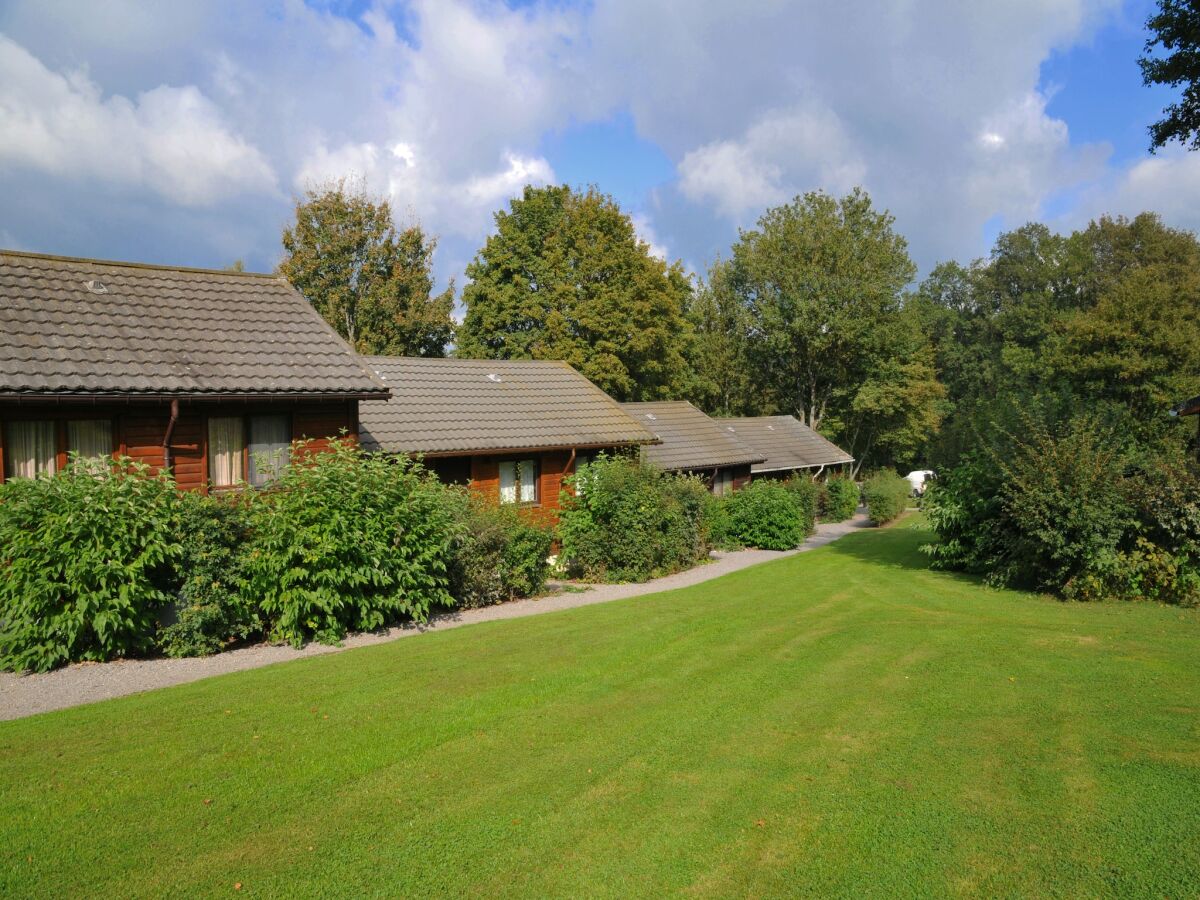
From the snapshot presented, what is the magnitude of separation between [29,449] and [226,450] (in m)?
2.94

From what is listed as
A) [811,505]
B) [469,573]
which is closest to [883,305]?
[811,505]

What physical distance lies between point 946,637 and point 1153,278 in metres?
40.9

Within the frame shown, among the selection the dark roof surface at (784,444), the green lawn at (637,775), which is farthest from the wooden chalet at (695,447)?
the green lawn at (637,775)

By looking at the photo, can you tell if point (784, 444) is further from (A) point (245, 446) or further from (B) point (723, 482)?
(A) point (245, 446)

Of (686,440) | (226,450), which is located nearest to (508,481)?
(226,450)

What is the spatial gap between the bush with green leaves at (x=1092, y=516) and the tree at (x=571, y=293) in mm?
25858

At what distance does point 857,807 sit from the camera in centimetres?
582

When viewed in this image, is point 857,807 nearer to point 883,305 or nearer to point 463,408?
point 463,408

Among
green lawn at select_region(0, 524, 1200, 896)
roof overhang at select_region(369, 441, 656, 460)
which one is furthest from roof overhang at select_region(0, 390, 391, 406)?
green lawn at select_region(0, 524, 1200, 896)

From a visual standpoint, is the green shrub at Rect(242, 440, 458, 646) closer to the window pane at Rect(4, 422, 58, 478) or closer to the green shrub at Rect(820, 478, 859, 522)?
the window pane at Rect(4, 422, 58, 478)

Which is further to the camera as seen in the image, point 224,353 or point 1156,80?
point 1156,80

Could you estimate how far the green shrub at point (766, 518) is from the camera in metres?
28.4

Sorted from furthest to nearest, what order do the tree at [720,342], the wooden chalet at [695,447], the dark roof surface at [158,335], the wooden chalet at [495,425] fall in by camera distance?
the tree at [720,342] < the wooden chalet at [695,447] < the wooden chalet at [495,425] < the dark roof surface at [158,335]

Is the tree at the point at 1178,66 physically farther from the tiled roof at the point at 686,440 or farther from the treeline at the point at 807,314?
the tiled roof at the point at 686,440
